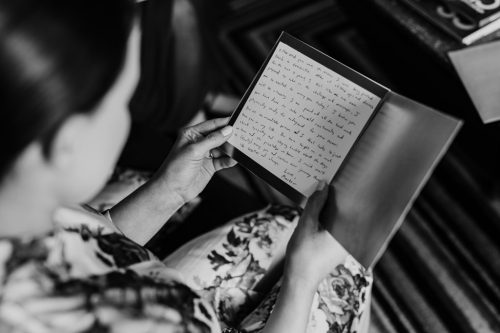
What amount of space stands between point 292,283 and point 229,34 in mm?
1366

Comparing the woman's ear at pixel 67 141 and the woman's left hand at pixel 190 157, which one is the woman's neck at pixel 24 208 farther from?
the woman's left hand at pixel 190 157

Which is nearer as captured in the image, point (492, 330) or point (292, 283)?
point (292, 283)

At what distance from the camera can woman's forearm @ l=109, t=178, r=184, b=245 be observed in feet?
2.60

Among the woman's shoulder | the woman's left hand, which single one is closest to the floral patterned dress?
the woman's shoulder

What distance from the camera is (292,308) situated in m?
0.68

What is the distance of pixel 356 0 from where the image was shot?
1314 mm

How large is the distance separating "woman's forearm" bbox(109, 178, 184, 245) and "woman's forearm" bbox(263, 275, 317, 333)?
0.25 meters

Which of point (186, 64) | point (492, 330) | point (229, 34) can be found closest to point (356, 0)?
point (186, 64)

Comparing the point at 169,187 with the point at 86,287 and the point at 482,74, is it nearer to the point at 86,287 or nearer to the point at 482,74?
the point at 86,287

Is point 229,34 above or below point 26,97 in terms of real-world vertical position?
above

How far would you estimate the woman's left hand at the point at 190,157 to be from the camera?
792mm

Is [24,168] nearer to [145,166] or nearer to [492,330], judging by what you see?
[145,166]

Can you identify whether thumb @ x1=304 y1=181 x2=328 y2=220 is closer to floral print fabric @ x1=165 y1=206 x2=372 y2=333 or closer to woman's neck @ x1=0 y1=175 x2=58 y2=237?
floral print fabric @ x1=165 y1=206 x2=372 y2=333

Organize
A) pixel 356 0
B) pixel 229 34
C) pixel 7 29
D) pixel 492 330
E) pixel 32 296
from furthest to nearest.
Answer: pixel 229 34
pixel 356 0
pixel 492 330
pixel 32 296
pixel 7 29
